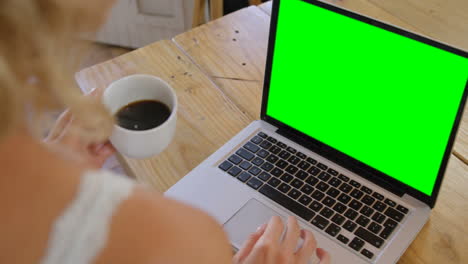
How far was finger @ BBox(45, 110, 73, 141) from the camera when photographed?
0.77m

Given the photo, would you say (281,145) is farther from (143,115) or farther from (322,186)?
(143,115)

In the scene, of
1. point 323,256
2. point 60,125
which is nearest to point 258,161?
point 323,256

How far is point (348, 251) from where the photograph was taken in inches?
28.9

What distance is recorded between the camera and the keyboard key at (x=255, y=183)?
2.72 feet

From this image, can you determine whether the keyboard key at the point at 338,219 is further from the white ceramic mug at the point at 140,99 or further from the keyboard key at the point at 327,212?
the white ceramic mug at the point at 140,99

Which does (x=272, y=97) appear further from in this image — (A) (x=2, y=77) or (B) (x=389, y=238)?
(A) (x=2, y=77)

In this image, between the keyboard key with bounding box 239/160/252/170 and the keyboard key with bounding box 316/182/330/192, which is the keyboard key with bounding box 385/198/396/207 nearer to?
the keyboard key with bounding box 316/182/330/192

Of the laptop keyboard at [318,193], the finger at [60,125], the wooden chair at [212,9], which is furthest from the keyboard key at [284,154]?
the wooden chair at [212,9]

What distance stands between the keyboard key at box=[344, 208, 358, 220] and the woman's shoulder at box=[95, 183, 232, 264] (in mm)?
440

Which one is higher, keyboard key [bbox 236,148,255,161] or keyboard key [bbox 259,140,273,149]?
keyboard key [bbox 259,140,273,149]

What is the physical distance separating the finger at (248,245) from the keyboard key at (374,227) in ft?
0.57

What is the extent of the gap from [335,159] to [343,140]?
1.6 inches

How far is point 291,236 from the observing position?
700mm

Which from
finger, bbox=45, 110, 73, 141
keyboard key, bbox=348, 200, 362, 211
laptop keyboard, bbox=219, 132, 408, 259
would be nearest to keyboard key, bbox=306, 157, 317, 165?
laptop keyboard, bbox=219, 132, 408, 259
